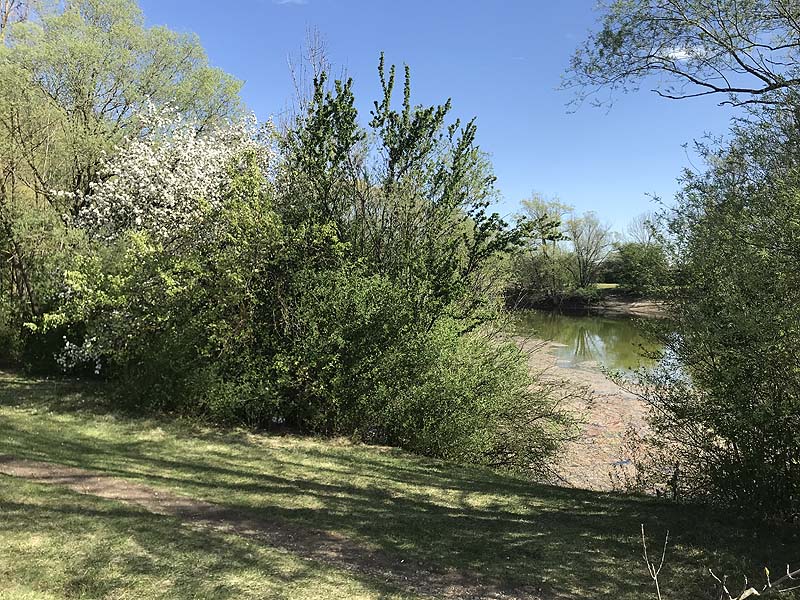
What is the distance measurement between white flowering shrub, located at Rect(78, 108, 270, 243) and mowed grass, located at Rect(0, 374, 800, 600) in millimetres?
5645

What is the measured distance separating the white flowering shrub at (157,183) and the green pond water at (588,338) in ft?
27.0

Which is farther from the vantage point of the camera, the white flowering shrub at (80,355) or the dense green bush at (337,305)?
the white flowering shrub at (80,355)

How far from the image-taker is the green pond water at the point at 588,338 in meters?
23.6

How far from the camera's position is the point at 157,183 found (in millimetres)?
13492

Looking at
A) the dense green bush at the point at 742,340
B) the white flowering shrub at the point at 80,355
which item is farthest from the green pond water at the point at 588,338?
the white flowering shrub at the point at 80,355

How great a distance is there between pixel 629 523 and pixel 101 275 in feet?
30.5

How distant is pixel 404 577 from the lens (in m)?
4.38

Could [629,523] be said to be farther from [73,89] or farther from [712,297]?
[73,89]

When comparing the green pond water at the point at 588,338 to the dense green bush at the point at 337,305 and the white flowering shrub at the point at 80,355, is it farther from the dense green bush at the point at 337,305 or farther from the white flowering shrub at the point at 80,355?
the white flowering shrub at the point at 80,355

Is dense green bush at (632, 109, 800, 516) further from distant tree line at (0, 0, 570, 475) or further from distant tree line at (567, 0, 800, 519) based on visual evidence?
distant tree line at (0, 0, 570, 475)

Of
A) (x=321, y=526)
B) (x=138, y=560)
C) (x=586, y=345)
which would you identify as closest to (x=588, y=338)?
(x=586, y=345)

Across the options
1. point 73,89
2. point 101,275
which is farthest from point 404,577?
point 73,89

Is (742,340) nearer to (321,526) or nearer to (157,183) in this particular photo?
(321,526)

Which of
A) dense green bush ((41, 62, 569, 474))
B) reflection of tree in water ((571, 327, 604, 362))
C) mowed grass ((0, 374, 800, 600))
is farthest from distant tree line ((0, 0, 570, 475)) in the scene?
reflection of tree in water ((571, 327, 604, 362))
